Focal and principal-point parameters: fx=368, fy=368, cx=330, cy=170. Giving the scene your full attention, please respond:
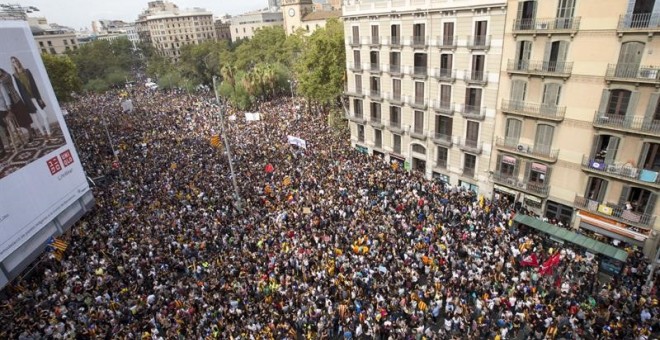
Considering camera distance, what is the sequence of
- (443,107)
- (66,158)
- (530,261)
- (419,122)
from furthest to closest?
(419,122) < (443,107) < (66,158) < (530,261)

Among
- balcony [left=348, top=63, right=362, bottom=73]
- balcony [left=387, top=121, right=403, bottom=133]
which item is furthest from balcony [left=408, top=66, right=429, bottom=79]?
balcony [left=348, top=63, right=362, bottom=73]

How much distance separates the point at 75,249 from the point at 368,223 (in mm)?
20246

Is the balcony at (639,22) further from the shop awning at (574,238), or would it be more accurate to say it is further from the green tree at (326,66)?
the green tree at (326,66)

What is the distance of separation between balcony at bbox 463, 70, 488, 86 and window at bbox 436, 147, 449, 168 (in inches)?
266

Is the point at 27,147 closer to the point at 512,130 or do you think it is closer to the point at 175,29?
the point at 512,130

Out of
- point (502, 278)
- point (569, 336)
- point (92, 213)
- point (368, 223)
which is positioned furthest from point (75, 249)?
point (569, 336)

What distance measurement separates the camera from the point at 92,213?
100ft

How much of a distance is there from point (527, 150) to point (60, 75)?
6676cm

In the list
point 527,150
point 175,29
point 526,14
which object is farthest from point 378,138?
point 175,29

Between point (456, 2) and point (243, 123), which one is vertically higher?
point (456, 2)

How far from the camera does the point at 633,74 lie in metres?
20.3

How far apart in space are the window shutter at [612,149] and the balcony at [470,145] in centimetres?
827

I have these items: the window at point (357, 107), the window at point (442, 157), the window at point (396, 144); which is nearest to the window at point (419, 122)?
the window at point (442, 157)

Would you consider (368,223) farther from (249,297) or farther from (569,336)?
(569,336)
